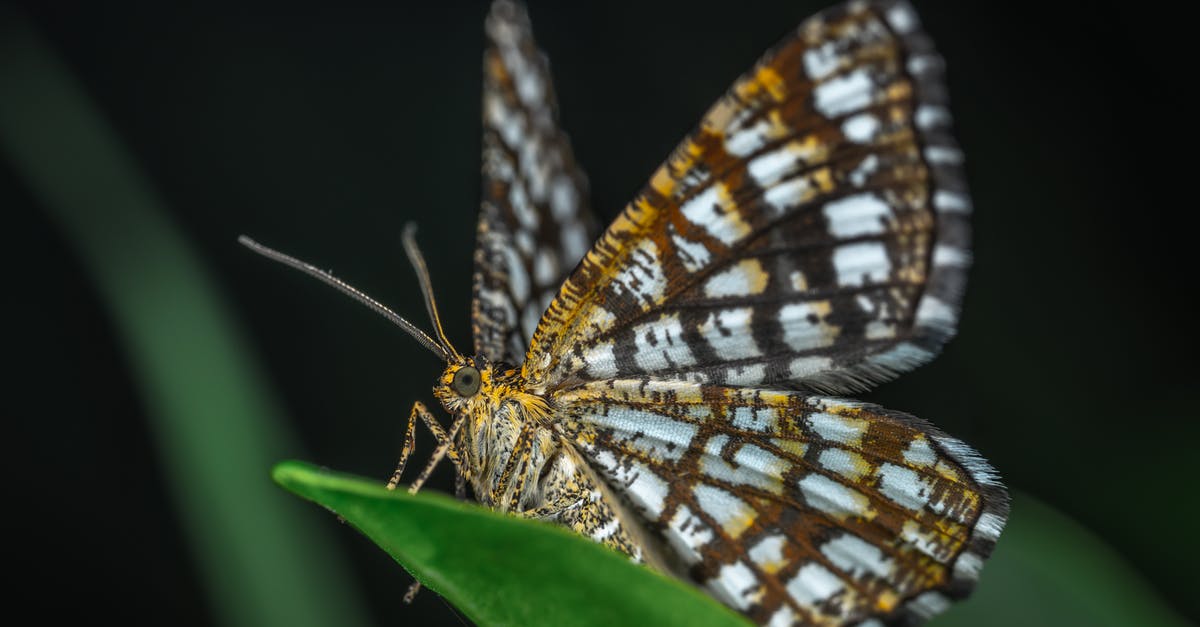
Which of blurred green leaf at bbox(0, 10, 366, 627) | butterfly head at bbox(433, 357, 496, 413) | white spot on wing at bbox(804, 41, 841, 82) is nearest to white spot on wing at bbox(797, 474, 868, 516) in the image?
butterfly head at bbox(433, 357, 496, 413)

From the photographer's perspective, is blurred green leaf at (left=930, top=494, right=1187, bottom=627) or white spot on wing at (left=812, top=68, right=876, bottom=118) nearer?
white spot on wing at (left=812, top=68, right=876, bottom=118)

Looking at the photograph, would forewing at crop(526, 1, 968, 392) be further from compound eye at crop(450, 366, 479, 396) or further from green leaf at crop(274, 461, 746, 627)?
green leaf at crop(274, 461, 746, 627)

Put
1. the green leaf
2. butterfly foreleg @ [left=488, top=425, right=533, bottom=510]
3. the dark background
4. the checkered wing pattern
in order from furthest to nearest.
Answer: the dark background < the checkered wing pattern < butterfly foreleg @ [left=488, top=425, right=533, bottom=510] < the green leaf

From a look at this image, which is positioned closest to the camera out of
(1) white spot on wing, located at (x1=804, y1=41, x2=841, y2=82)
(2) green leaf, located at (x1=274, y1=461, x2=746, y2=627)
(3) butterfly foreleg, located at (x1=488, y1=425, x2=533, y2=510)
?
(2) green leaf, located at (x1=274, y1=461, x2=746, y2=627)

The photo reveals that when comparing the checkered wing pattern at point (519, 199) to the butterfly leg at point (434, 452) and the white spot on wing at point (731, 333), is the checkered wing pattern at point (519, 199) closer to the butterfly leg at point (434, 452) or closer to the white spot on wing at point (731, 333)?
the butterfly leg at point (434, 452)

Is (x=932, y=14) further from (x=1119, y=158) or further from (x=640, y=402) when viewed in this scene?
(x=640, y=402)

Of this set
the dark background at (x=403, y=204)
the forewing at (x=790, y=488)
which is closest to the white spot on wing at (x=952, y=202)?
the forewing at (x=790, y=488)

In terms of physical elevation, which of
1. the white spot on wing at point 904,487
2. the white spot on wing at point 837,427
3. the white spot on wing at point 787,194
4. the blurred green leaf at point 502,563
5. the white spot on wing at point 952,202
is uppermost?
the white spot on wing at point 952,202

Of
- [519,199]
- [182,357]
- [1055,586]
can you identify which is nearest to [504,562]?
[519,199]
